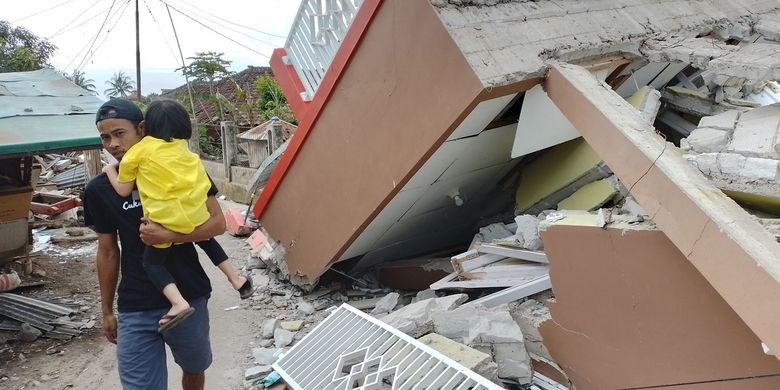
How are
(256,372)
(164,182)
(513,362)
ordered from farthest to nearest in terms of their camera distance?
(256,372)
(513,362)
(164,182)

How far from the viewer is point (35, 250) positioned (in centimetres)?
739

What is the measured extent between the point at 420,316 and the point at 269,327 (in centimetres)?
171

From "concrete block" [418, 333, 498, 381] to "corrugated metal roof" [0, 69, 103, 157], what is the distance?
10.7ft

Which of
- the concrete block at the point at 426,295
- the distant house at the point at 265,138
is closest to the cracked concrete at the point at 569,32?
the concrete block at the point at 426,295

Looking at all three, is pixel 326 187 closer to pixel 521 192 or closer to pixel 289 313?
pixel 289 313

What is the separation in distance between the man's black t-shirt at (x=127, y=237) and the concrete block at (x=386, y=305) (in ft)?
7.10

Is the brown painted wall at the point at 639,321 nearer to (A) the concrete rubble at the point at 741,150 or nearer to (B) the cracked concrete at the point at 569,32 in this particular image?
(A) the concrete rubble at the point at 741,150

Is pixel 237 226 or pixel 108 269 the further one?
pixel 237 226

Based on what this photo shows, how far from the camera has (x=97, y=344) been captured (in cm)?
455

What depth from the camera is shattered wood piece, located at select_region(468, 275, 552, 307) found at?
349 centimetres

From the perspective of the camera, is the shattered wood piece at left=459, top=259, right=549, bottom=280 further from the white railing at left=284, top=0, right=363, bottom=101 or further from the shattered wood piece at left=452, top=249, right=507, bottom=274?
the white railing at left=284, top=0, right=363, bottom=101

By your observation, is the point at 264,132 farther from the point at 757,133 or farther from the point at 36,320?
the point at 757,133

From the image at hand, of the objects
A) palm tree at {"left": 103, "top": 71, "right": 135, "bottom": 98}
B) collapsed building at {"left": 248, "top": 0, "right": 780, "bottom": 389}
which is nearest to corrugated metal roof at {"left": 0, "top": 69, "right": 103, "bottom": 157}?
collapsed building at {"left": 248, "top": 0, "right": 780, "bottom": 389}

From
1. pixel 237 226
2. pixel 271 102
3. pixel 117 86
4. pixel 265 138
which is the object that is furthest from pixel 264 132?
pixel 117 86
